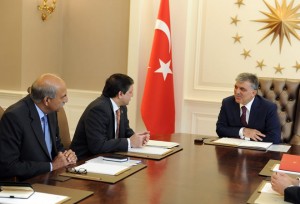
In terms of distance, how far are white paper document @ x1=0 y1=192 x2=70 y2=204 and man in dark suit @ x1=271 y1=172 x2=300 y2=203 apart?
0.83 m

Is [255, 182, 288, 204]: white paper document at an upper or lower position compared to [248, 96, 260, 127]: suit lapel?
lower

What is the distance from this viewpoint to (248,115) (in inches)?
141

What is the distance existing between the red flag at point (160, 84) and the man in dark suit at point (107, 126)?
5.20 ft

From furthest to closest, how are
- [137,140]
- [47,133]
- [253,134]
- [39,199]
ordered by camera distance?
[253,134] → [137,140] → [47,133] → [39,199]

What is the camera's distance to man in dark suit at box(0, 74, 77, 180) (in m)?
2.15

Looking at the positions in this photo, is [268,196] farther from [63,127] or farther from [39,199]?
[63,127]

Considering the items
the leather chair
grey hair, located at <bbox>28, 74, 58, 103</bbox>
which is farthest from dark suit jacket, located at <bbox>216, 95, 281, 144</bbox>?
grey hair, located at <bbox>28, 74, 58, 103</bbox>

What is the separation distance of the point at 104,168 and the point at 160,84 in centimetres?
268

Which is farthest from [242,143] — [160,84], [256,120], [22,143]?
[160,84]

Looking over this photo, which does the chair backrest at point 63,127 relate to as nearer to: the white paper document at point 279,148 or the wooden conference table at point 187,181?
the wooden conference table at point 187,181

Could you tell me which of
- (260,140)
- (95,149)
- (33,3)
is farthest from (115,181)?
(33,3)

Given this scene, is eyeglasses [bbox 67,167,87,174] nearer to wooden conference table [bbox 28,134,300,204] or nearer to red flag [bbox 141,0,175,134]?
wooden conference table [bbox 28,134,300,204]

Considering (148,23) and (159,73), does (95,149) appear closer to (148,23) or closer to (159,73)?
(159,73)

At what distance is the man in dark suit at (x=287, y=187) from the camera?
1.67 m
